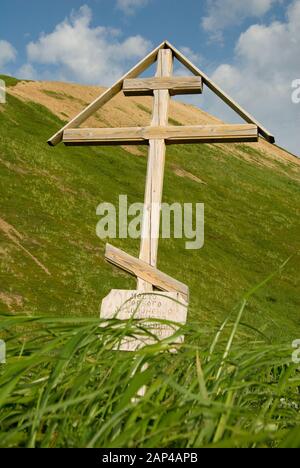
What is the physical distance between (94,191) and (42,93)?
95.9 ft

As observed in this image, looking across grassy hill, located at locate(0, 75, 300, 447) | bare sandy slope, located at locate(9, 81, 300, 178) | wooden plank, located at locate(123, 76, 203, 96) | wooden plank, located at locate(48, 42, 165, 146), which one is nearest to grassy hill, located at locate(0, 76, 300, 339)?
grassy hill, located at locate(0, 75, 300, 447)

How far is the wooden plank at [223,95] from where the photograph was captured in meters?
6.40

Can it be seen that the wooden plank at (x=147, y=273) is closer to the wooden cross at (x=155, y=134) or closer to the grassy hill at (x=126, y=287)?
the wooden cross at (x=155, y=134)

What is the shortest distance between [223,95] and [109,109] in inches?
2588

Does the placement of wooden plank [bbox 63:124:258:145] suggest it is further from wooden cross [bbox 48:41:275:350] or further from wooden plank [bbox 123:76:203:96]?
wooden plank [bbox 123:76:203:96]

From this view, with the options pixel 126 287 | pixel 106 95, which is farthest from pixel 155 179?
pixel 126 287

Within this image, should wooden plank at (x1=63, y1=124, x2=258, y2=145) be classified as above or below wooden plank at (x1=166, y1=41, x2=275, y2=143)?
below

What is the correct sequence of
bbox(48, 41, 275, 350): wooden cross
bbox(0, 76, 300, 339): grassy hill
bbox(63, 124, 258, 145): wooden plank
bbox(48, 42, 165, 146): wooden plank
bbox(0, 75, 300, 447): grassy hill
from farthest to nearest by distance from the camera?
bbox(0, 76, 300, 339): grassy hill, bbox(48, 42, 165, 146): wooden plank, bbox(63, 124, 258, 145): wooden plank, bbox(48, 41, 275, 350): wooden cross, bbox(0, 75, 300, 447): grassy hill

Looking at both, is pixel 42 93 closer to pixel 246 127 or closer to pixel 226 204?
pixel 226 204

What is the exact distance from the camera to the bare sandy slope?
6112 centimetres

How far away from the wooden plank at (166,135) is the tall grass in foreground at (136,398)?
4.69 meters

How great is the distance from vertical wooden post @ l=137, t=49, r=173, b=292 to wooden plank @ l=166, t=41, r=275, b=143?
0.13 metres

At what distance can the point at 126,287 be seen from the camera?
1050 inches
